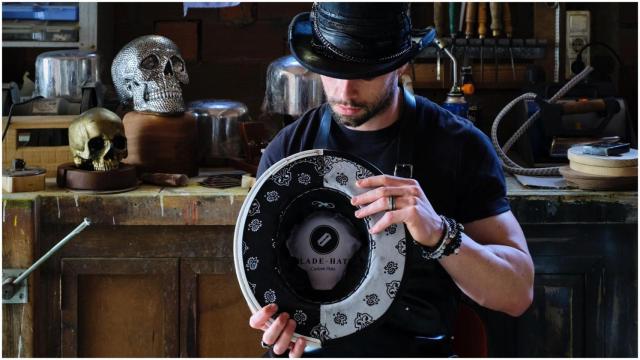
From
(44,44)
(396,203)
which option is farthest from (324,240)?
(44,44)

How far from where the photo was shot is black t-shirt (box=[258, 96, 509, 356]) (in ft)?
7.05

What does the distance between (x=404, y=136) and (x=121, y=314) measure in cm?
125

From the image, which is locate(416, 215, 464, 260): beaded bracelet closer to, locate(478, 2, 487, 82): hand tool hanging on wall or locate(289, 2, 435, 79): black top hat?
locate(289, 2, 435, 79): black top hat

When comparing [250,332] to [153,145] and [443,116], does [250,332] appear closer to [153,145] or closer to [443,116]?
[153,145]

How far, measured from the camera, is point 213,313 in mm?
2873

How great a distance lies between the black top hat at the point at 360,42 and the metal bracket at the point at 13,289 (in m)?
1.28

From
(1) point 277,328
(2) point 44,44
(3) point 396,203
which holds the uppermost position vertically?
(2) point 44,44

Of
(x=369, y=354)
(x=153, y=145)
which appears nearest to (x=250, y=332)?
(x=153, y=145)

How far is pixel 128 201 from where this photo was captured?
107 inches

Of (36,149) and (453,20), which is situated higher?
(453,20)

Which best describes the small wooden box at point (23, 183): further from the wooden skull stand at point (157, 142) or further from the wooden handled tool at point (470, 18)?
the wooden handled tool at point (470, 18)

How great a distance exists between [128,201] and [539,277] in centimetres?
136

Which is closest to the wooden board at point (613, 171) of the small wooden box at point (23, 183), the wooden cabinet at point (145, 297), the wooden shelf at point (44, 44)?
the wooden cabinet at point (145, 297)

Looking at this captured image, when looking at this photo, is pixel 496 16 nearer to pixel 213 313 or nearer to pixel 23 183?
pixel 213 313
